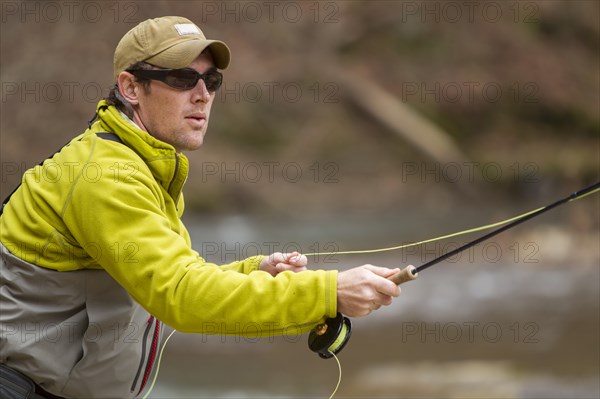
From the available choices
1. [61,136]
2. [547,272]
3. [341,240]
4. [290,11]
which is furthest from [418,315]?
[290,11]

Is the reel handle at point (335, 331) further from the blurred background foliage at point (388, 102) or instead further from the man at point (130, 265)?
the blurred background foliage at point (388, 102)

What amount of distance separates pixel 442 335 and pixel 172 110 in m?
6.23

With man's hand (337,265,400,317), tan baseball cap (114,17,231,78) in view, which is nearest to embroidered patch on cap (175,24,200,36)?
tan baseball cap (114,17,231,78)

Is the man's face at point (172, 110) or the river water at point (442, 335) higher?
the man's face at point (172, 110)

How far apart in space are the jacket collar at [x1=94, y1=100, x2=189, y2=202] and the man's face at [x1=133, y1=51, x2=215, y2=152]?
10 cm

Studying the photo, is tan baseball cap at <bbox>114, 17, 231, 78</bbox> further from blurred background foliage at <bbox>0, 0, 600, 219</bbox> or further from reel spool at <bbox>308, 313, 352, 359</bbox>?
blurred background foliage at <bbox>0, 0, 600, 219</bbox>

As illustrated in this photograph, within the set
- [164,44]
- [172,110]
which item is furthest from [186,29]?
[172,110]

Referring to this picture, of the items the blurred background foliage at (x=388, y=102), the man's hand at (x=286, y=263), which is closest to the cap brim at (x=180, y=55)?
the man's hand at (x=286, y=263)

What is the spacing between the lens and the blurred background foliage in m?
13.6

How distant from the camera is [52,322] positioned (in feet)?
9.84

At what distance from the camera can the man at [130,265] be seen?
8.91 feet

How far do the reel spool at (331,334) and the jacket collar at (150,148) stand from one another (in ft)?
2.27

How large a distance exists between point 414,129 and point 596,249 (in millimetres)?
4149

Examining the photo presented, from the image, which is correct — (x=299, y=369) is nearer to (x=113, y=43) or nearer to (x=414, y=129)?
(x=113, y=43)
